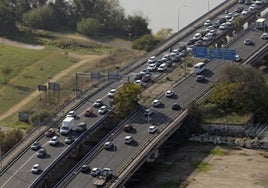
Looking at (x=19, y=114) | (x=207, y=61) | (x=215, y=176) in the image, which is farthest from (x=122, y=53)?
(x=215, y=176)

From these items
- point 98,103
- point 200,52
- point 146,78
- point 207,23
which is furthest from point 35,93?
point 207,23

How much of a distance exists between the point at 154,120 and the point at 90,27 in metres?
76.4

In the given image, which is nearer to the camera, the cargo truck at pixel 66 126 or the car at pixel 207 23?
the cargo truck at pixel 66 126

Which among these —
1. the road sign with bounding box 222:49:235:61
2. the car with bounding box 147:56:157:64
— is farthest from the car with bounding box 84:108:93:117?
the road sign with bounding box 222:49:235:61

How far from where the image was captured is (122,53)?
565ft

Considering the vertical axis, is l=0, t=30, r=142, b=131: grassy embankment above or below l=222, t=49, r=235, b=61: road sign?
below

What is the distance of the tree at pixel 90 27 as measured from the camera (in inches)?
7648

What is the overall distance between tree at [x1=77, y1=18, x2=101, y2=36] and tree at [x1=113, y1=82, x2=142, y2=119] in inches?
2767

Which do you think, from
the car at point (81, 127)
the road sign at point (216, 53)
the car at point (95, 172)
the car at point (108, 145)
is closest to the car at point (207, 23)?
the road sign at point (216, 53)

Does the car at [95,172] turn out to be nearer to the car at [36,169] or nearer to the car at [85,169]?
the car at [85,169]

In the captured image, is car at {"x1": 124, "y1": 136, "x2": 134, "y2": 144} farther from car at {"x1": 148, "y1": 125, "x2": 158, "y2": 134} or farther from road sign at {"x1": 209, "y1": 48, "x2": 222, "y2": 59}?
road sign at {"x1": 209, "y1": 48, "x2": 222, "y2": 59}

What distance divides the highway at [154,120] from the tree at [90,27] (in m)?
48.9

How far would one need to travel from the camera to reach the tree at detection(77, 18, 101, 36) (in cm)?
19425

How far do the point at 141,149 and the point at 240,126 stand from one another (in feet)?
70.6
